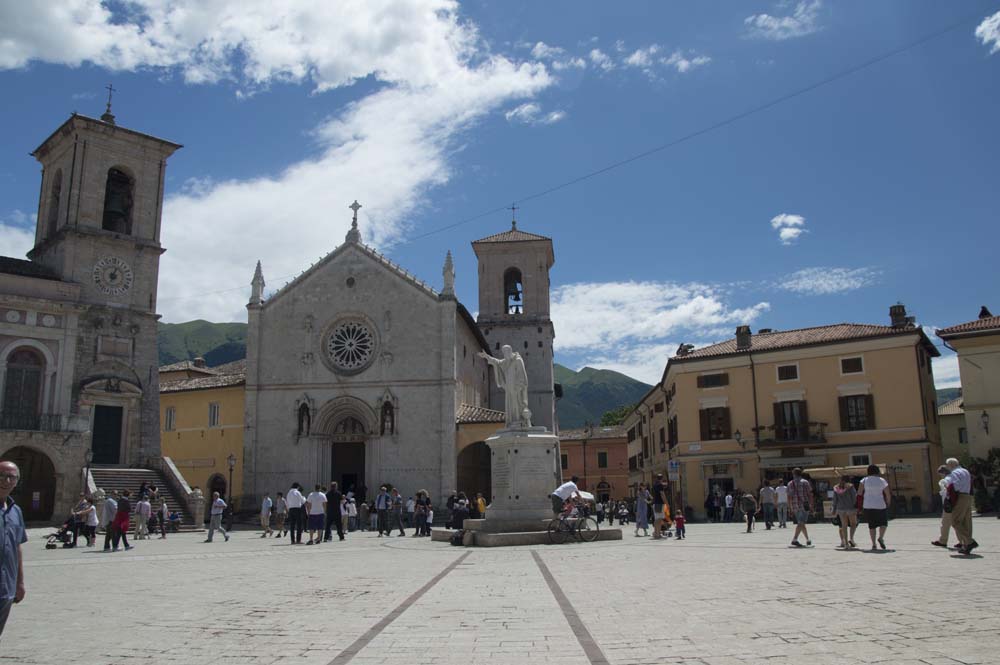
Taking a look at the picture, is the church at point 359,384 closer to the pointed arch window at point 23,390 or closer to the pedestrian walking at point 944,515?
the pointed arch window at point 23,390

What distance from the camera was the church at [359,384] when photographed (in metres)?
36.5

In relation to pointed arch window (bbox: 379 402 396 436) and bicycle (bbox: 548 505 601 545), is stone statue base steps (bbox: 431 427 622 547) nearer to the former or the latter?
bicycle (bbox: 548 505 601 545)

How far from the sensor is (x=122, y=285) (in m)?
35.5

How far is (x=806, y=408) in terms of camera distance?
1416 inches

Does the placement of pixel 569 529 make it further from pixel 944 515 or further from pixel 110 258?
pixel 110 258

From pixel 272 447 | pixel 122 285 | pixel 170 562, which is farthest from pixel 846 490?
pixel 122 285

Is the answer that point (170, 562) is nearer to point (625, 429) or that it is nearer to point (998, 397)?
point (998, 397)

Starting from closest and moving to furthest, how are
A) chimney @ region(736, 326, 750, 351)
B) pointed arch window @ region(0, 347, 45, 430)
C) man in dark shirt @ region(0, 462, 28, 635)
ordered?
man in dark shirt @ region(0, 462, 28, 635) → pointed arch window @ region(0, 347, 45, 430) → chimney @ region(736, 326, 750, 351)

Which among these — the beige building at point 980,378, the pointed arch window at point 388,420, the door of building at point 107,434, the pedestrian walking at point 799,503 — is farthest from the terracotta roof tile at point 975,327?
the door of building at point 107,434

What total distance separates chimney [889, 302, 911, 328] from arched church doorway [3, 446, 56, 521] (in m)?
36.5

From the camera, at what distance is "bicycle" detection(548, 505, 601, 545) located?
720 inches

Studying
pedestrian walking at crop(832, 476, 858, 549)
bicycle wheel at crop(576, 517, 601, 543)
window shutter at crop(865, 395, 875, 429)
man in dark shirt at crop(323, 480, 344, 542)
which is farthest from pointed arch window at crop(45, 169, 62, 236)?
window shutter at crop(865, 395, 875, 429)

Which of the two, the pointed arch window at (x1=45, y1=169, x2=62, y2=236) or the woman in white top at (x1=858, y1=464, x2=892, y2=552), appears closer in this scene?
the woman in white top at (x1=858, y1=464, x2=892, y2=552)

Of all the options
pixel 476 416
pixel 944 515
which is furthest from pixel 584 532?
pixel 476 416
